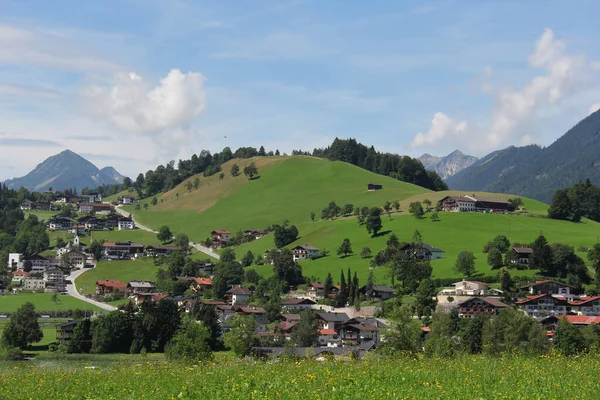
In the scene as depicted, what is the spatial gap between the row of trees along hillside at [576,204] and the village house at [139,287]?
8888 centimetres

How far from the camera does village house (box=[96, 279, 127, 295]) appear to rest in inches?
5463

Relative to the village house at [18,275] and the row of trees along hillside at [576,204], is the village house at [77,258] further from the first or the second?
the row of trees along hillside at [576,204]

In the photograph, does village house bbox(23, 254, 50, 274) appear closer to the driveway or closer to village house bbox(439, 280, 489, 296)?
the driveway

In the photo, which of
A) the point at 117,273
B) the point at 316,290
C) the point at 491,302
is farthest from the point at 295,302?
the point at 117,273

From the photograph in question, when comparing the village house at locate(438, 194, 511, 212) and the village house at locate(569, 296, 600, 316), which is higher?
the village house at locate(438, 194, 511, 212)

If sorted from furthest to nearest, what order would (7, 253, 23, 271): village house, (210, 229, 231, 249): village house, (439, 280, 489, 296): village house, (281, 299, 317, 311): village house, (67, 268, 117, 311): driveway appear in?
(210, 229, 231, 249): village house < (7, 253, 23, 271): village house < (67, 268, 117, 311): driveway < (281, 299, 317, 311): village house < (439, 280, 489, 296): village house

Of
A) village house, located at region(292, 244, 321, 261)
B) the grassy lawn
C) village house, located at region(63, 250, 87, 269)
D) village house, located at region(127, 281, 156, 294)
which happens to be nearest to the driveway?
the grassy lawn

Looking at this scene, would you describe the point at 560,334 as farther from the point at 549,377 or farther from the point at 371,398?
the point at 371,398

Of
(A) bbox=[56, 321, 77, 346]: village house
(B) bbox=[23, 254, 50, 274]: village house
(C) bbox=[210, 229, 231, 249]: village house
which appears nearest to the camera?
(A) bbox=[56, 321, 77, 346]: village house

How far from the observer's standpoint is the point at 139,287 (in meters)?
138

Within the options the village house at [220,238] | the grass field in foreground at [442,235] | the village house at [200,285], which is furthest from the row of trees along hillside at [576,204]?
the village house at [200,285]

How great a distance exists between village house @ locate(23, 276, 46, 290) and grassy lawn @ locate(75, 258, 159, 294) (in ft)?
21.9

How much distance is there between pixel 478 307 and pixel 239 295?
44298 millimetres

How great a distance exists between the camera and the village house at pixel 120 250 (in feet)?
572
